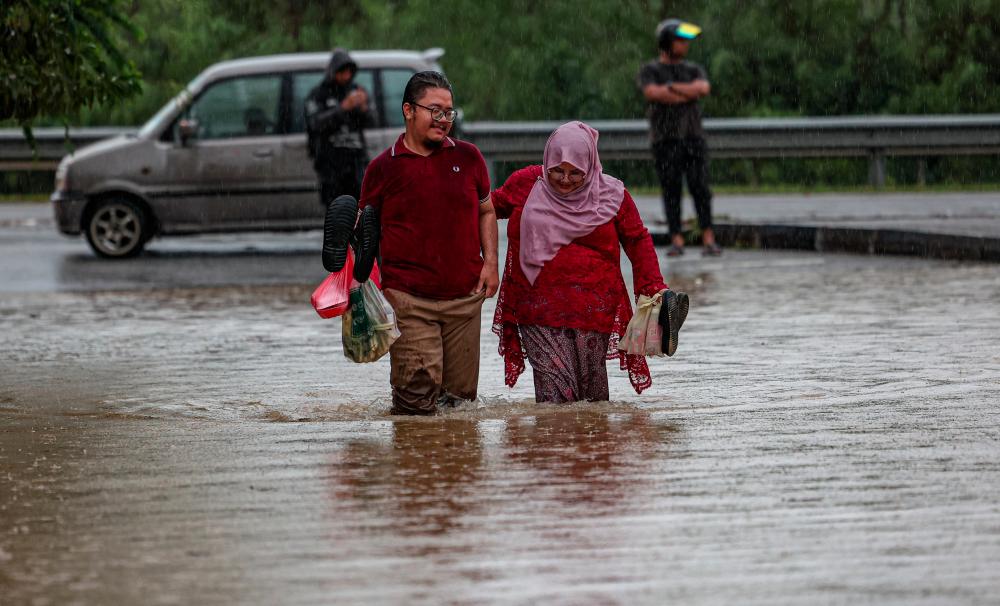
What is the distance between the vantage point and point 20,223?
21.6 m

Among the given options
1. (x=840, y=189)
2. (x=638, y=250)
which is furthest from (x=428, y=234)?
(x=840, y=189)

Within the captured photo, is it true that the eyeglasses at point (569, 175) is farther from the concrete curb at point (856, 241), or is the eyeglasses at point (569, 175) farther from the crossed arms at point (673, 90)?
the crossed arms at point (673, 90)

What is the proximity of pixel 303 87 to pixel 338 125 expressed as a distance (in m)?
3.36

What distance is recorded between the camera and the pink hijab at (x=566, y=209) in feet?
25.7

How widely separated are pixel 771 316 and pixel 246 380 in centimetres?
371

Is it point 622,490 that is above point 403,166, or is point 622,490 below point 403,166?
below

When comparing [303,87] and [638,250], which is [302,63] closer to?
[303,87]

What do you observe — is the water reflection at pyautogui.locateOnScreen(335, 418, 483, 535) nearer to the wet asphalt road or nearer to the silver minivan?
the wet asphalt road

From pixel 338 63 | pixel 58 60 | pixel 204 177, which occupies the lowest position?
pixel 204 177

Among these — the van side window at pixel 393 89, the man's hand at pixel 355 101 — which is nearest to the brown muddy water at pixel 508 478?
the man's hand at pixel 355 101

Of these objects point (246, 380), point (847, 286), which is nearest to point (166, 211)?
point (847, 286)

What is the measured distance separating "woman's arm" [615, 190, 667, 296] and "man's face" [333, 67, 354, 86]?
706cm

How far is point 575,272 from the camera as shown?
7.92 metres

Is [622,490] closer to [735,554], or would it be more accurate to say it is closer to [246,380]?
[735,554]
